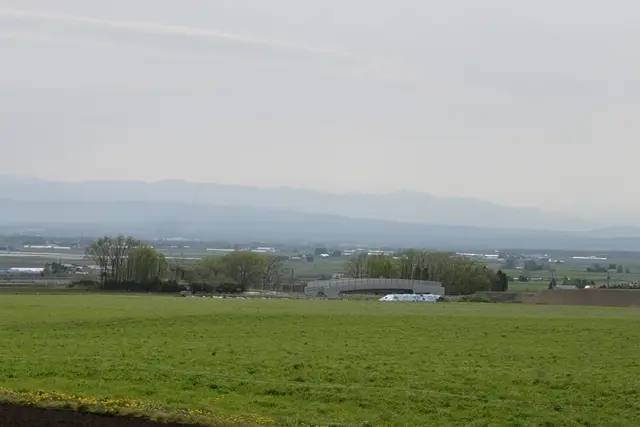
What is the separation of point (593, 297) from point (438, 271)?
4850 centimetres

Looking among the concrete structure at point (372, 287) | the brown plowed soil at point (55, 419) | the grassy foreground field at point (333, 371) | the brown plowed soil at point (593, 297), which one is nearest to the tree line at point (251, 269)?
the concrete structure at point (372, 287)

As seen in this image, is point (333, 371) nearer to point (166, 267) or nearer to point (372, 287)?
point (372, 287)

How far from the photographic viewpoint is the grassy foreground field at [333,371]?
19.4 meters

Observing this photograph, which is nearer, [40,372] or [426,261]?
[40,372]

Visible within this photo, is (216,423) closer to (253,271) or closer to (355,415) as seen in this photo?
(355,415)

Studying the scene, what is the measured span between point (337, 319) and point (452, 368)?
1695 centimetres

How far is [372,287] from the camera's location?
102 meters

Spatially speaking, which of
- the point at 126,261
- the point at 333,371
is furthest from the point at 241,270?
the point at 333,371

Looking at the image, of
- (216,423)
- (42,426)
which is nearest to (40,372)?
(42,426)

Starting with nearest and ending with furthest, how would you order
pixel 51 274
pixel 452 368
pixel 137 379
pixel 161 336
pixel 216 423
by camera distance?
pixel 216 423
pixel 137 379
pixel 452 368
pixel 161 336
pixel 51 274

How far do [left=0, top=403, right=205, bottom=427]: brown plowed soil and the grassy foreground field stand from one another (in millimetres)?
389

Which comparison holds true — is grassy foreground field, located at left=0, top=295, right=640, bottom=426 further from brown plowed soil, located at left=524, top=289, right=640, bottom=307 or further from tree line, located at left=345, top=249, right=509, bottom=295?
tree line, located at left=345, top=249, right=509, bottom=295

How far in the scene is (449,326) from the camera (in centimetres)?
3775

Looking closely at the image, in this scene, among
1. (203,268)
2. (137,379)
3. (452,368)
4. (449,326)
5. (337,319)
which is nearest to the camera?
(137,379)
